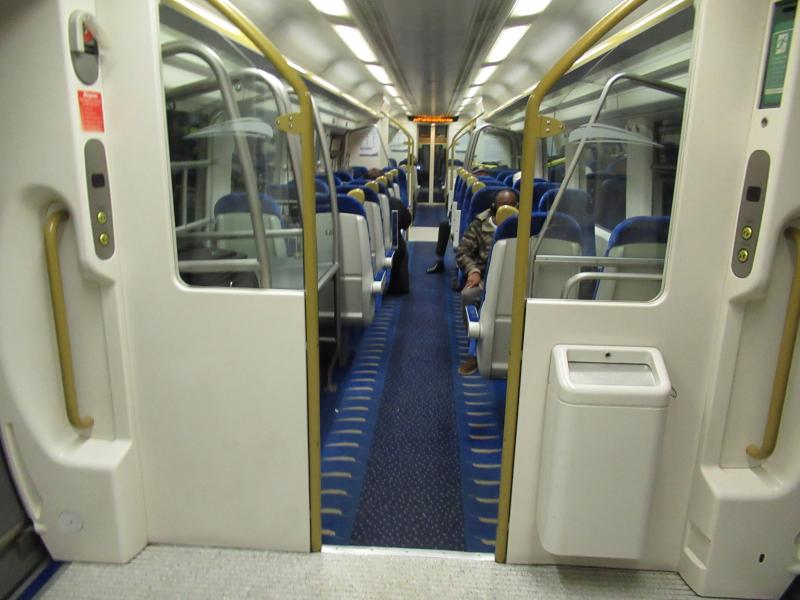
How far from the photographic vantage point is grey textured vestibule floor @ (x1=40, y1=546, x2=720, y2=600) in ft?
6.88

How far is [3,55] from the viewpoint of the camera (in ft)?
5.69

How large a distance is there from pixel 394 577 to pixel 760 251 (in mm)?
1768

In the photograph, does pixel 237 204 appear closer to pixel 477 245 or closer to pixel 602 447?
pixel 602 447

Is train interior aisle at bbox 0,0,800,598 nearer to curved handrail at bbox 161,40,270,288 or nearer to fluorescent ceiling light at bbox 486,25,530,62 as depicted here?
curved handrail at bbox 161,40,270,288

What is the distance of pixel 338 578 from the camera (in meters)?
2.16

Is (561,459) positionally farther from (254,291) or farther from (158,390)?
(158,390)

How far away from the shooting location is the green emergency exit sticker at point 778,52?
5.25 ft

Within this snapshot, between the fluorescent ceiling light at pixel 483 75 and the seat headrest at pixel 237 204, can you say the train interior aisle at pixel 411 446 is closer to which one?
the seat headrest at pixel 237 204

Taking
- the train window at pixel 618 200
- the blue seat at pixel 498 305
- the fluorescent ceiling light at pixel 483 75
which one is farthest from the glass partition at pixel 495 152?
the train window at pixel 618 200

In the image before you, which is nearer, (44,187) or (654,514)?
(44,187)

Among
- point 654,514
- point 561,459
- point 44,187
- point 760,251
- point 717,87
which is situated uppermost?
point 717,87

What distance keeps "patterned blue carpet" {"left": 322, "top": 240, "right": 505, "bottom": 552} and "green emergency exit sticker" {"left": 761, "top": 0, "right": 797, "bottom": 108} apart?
2.02 m

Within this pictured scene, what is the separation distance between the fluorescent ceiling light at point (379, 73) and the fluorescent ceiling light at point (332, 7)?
3563 millimetres

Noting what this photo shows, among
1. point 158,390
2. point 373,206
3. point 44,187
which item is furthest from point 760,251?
point 373,206
